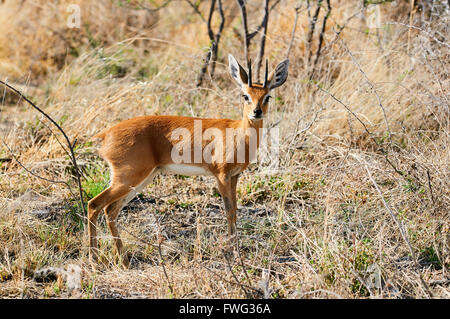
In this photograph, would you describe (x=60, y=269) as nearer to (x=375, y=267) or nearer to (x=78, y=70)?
(x=375, y=267)

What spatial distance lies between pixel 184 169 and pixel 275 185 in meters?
1.39

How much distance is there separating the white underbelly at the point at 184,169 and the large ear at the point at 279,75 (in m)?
1.00

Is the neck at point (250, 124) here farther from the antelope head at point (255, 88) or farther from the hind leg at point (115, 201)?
the hind leg at point (115, 201)

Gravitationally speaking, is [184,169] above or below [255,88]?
below

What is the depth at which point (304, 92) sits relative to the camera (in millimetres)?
7590

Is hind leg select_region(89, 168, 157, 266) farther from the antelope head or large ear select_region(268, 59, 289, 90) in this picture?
large ear select_region(268, 59, 289, 90)

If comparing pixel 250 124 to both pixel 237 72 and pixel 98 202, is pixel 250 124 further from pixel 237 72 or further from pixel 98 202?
pixel 98 202

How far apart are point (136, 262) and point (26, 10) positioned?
25.3ft

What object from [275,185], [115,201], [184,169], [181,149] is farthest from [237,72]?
[115,201]

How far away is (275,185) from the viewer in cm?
602

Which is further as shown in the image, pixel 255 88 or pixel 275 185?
pixel 275 185

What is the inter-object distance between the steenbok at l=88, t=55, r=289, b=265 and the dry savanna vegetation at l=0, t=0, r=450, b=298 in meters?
0.34

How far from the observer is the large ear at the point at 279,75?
5.07m

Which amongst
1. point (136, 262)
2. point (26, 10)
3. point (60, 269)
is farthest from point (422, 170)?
point (26, 10)
